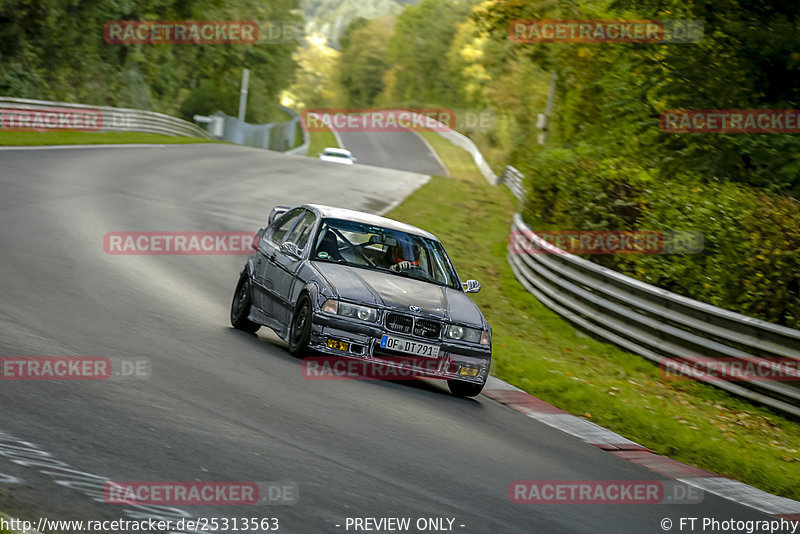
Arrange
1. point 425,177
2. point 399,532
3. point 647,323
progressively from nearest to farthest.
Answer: point 399,532, point 647,323, point 425,177

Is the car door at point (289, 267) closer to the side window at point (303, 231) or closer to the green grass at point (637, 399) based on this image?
the side window at point (303, 231)

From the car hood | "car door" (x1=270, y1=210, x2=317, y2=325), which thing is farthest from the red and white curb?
"car door" (x1=270, y1=210, x2=317, y2=325)

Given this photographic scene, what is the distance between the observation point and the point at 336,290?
975 cm

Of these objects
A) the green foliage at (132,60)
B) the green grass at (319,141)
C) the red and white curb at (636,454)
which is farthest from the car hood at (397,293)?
the green grass at (319,141)

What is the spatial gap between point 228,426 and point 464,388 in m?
3.86

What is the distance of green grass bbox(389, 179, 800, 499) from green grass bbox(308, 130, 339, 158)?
186 ft

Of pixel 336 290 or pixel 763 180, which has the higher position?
pixel 763 180

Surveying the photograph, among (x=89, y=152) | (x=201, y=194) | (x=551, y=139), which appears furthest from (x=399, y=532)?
(x=551, y=139)

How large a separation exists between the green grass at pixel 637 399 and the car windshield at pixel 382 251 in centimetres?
165

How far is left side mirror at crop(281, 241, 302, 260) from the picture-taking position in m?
10.8

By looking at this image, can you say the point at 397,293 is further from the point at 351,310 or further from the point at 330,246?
the point at 330,246

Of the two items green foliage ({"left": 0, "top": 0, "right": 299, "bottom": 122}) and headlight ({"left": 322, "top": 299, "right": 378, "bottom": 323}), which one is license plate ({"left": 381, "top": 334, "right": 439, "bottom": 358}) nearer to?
headlight ({"left": 322, "top": 299, "right": 378, "bottom": 323})

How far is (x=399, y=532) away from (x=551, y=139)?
47.3 metres

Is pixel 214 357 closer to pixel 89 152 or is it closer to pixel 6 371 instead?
pixel 6 371
